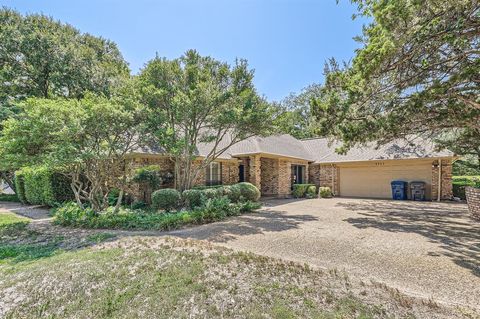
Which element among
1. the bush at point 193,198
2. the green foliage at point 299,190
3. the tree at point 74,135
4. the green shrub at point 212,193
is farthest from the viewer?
the green foliage at point 299,190

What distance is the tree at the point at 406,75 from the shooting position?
16.6 ft

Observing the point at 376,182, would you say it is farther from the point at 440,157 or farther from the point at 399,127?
the point at 399,127

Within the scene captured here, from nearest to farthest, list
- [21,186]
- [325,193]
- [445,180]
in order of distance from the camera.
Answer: [445,180]
[21,186]
[325,193]

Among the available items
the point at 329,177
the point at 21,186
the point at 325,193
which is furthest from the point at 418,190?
the point at 21,186

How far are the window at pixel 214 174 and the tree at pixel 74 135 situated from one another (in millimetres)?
6612

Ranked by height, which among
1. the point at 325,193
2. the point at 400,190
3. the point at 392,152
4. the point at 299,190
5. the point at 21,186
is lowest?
the point at 325,193

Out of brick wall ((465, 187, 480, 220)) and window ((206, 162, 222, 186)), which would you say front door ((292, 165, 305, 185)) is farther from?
brick wall ((465, 187, 480, 220))

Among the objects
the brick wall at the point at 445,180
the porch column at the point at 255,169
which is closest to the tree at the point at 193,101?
the porch column at the point at 255,169

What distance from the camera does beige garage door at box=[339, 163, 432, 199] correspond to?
15336mm

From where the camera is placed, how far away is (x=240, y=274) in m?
4.31

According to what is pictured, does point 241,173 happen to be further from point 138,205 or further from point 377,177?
point 377,177

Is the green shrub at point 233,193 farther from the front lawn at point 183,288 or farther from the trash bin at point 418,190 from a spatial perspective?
the trash bin at point 418,190

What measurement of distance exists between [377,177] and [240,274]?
51.2 feet

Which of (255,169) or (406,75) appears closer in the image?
(406,75)
